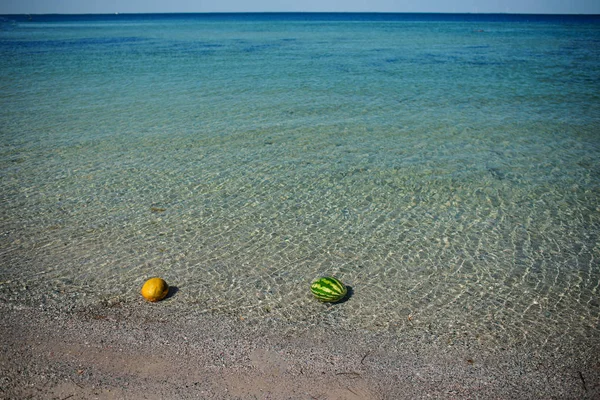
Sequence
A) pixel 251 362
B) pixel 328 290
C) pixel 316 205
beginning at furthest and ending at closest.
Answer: pixel 316 205 < pixel 328 290 < pixel 251 362

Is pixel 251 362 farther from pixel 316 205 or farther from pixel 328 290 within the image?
pixel 316 205

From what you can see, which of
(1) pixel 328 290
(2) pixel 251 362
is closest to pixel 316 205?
(1) pixel 328 290

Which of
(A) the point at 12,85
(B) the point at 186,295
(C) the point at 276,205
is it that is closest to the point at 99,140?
(C) the point at 276,205

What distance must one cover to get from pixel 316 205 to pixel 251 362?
384 cm

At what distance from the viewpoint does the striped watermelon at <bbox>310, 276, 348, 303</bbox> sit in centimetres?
521

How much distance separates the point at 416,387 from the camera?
411 cm

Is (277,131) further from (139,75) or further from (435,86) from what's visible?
(139,75)

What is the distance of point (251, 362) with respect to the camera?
4.39 meters

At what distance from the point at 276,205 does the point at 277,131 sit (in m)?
4.45

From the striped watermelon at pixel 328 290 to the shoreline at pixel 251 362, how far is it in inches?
16.8

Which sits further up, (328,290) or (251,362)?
(328,290)

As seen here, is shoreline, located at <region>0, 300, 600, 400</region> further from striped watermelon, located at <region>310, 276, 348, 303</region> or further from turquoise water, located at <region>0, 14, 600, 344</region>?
striped watermelon, located at <region>310, 276, 348, 303</region>

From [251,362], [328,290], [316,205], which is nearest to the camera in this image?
[251,362]

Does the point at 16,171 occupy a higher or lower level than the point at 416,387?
higher
